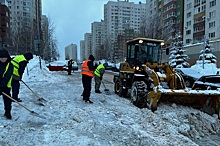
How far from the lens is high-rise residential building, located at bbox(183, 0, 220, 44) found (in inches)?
1748

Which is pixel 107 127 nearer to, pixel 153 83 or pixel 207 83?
pixel 153 83

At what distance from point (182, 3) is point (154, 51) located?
176 ft

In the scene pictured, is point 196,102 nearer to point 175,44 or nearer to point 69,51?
point 175,44

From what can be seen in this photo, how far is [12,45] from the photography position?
45.6 metres

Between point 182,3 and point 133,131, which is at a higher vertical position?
point 182,3

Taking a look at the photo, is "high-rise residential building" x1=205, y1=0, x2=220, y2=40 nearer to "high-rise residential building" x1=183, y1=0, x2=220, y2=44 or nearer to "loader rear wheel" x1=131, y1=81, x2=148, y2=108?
"high-rise residential building" x1=183, y1=0, x2=220, y2=44

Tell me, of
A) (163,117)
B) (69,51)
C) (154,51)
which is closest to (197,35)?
(154,51)

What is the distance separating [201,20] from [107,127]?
48.5 m

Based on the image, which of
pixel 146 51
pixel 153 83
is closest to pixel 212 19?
pixel 146 51

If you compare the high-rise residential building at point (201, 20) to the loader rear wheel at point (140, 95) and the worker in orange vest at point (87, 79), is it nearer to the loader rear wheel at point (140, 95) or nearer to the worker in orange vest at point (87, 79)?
the loader rear wheel at point (140, 95)

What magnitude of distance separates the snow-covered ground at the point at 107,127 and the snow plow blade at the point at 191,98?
29 centimetres

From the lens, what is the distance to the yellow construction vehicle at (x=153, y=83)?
7922 millimetres

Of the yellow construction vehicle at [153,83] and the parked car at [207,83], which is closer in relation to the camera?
the yellow construction vehicle at [153,83]

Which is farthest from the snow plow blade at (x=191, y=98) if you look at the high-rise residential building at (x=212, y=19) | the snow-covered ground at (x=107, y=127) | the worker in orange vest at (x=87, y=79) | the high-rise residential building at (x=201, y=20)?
the high-rise residential building at (x=212, y=19)
